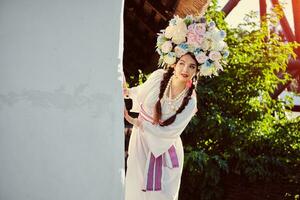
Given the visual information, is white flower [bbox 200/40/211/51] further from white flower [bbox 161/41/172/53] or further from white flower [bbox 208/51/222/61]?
white flower [bbox 161/41/172/53]

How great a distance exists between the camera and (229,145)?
528 cm

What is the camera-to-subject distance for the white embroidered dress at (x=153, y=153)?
3.10 m

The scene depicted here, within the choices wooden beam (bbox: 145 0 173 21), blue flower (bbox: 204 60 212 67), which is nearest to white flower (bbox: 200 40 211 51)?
blue flower (bbox: 204 60 212 67)

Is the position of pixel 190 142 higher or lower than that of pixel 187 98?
lower

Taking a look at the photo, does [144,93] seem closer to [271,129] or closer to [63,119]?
[63,119]

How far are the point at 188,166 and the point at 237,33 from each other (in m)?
2.12

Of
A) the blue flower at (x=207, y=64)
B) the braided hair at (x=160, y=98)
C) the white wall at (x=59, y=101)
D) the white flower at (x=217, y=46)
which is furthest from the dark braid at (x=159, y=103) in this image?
the white wall at (x=59, y=101)

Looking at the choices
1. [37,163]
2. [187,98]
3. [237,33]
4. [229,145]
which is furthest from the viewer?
[237,33]

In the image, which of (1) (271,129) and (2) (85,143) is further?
(1) (271,129)

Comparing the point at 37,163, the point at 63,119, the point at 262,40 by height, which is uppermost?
the point at 262,40

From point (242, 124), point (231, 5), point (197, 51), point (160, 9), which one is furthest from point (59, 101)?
point (231, 5)

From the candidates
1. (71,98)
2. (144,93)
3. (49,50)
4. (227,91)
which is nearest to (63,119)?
(71,98)

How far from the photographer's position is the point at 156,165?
3.14 meters

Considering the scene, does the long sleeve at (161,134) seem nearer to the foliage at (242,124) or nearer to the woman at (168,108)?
the woman at (168,108)
